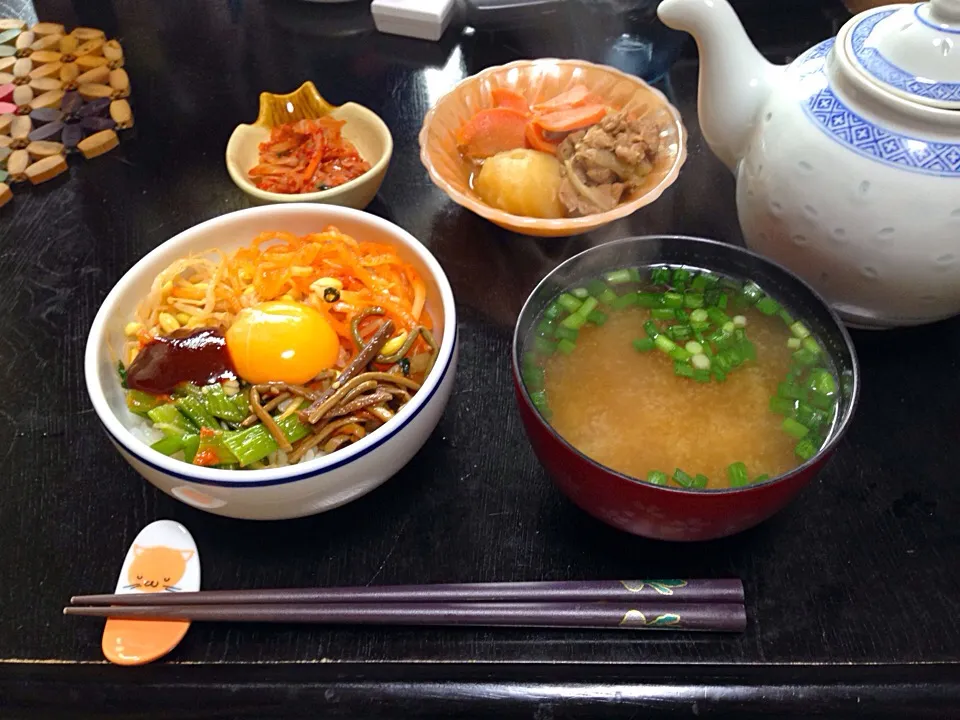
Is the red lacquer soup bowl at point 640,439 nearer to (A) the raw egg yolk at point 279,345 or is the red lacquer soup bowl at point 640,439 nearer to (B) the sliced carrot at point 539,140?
(A) the raw egg yolk at point 279,345

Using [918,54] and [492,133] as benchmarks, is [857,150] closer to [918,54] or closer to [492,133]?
[918,54]

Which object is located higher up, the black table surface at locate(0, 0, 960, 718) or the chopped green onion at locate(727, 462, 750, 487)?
the chopped green onion at locate(727, 462, 750, 487)

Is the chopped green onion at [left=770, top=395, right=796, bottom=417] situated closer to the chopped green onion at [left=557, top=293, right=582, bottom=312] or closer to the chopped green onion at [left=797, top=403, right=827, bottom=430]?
the chopped green onion at [left=797, top=403, right=827, bottom=430]

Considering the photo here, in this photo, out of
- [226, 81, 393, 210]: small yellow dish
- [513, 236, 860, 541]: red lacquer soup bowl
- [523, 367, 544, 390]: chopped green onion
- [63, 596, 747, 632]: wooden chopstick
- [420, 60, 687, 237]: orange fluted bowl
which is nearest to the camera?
[513, 236, 860, 541]: red lacquer soup bowl

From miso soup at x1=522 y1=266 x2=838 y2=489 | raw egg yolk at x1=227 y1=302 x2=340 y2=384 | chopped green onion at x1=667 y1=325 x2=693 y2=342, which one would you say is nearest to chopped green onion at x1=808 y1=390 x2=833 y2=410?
miso soup at x1=522 y1=266 x2=838 y2=489

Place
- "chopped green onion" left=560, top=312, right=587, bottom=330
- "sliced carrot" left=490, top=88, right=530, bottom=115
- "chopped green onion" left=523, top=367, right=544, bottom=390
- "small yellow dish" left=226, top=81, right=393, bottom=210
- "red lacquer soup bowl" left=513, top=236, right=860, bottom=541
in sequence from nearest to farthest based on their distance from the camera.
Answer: "red lacquer soup bowl" left=513, top=236, right=860, bottom=541
"chopped green onion" left=523, top=367, right=544, bottom=390
"chopped green onion" left=560, top=312, right=587, bottom=330
"small yellow dish" left=226, top=81, right=393, bottom=210
"sliced carrot" left=490, top=88, right=530, bottom=115

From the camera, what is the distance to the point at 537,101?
1.84 metres

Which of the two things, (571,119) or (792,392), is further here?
(571,119)

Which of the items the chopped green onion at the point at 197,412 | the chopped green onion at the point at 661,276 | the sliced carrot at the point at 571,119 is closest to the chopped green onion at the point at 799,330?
the chopped green onion at the point at 661,276

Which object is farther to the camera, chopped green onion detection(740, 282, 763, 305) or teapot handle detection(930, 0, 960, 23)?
chopped green onion detection(740, 282, 763, 305)

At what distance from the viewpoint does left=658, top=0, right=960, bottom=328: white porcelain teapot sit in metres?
1.12

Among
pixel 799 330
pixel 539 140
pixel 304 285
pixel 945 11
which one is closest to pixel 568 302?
pixel 799 330

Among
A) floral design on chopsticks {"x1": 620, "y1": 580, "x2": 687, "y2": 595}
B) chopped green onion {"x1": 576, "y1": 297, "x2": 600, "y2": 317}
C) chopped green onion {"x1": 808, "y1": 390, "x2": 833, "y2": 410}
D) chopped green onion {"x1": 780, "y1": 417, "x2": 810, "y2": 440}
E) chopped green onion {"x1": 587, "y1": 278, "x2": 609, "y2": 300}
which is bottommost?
floral design on chopsticks {"x1": 620, "y1": 580, "x2": 687, "y2": 595}

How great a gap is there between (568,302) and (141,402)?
742 mm
